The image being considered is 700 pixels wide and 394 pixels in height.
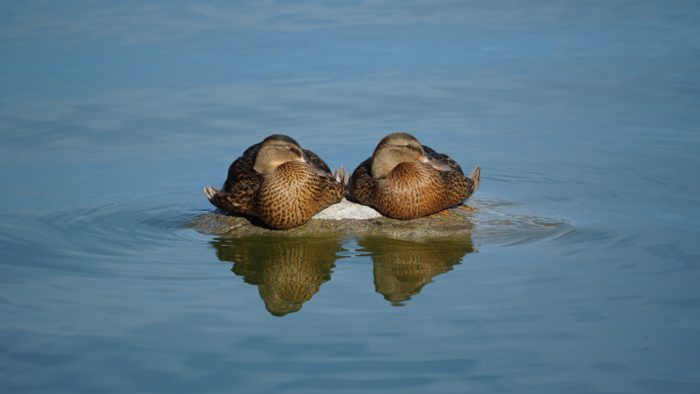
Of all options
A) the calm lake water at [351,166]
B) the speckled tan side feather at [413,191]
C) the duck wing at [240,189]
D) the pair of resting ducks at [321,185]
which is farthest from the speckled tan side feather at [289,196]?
the speckled tan side feather at [413,191]

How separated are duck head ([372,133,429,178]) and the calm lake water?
2.69ft

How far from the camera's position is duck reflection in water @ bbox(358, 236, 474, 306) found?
316 inches

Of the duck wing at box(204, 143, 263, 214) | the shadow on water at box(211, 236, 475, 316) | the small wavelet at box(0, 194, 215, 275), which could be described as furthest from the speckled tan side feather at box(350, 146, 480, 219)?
the small wavelet at box(0, 194, 215, 275)

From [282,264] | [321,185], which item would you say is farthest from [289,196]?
[282,264]

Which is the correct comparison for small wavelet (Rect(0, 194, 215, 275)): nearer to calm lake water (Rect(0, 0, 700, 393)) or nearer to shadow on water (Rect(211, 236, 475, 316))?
calm lake water (Rect(0, 0, 700, 393))

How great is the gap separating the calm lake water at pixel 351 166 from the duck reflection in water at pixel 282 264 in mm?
29

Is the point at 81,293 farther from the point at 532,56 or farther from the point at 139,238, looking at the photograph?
the point at 532,56

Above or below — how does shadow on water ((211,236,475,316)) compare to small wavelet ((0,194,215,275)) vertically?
below

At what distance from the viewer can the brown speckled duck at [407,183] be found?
958 centimetres

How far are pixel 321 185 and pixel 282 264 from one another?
101 centimetres

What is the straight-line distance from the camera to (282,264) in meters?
8.80

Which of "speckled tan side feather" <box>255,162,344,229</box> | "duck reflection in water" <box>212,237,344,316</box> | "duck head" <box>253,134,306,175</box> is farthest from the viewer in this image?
"duck head" <box>253,134,306,175</box>

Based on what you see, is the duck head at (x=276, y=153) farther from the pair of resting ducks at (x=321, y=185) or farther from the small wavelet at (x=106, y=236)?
the small wavelet at (x=106, y=236)

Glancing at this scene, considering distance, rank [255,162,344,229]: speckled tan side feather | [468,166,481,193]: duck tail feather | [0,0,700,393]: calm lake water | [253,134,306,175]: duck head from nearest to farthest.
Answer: [0,0,700,393]: calm lake water
[255,162,344,229]: speckled tan side feather
[253,134,306,175]: duck head
[468,166,481,193]: duck tail feather
